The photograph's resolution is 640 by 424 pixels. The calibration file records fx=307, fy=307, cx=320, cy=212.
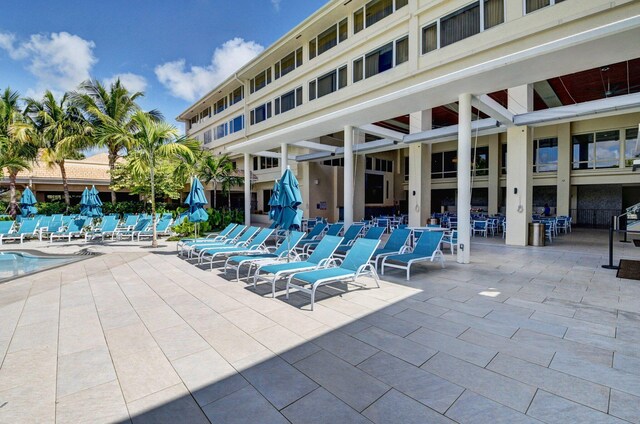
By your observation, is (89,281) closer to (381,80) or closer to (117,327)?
(117,327)

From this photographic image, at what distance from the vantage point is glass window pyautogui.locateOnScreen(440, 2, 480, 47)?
1082 centimetres

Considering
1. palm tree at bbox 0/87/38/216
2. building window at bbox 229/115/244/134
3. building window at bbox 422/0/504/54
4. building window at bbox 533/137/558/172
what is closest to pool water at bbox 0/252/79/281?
palm tree at bbox 0/87/38/216

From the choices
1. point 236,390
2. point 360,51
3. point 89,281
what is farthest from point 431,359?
point 360,51

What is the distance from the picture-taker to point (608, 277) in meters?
6.17

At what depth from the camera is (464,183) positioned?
7.86m

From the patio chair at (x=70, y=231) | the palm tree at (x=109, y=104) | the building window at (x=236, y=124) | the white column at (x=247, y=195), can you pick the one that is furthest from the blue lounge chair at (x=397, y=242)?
the building window at (x=236, y=124)

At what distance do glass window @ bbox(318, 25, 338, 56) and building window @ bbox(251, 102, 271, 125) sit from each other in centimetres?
532

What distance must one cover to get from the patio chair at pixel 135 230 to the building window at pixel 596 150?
76.0 ft

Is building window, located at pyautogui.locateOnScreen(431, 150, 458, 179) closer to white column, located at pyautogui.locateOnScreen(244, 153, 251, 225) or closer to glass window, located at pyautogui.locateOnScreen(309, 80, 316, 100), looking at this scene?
glass window, located at pyautogui.locateOnScreen(309, 80, 316, 100)

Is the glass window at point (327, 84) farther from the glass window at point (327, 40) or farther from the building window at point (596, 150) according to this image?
the building window at point (596, 150)

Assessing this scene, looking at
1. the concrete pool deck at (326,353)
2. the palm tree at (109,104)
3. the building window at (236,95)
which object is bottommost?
the concrete pool deck at (326,353)

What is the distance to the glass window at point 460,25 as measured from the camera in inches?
426

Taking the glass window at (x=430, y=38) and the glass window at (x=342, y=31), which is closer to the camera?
the glass window at (x=430, y=38)

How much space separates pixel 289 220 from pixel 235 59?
78.2 feet
